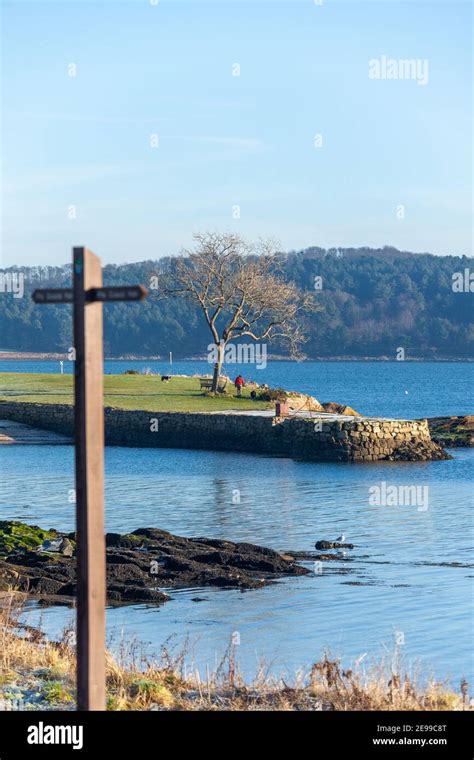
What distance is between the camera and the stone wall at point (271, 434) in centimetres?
4866

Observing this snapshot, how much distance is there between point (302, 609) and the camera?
19.4 metres

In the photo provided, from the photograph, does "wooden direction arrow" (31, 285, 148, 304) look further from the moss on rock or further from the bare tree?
the bare tree

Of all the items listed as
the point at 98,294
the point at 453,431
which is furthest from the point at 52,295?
the point at 453,431

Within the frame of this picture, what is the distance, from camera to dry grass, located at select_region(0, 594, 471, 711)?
1139 centimetres

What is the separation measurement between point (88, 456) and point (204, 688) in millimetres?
4445

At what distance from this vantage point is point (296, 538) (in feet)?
92.3

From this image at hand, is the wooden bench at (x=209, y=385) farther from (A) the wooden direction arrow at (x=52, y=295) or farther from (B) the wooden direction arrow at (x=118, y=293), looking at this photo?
(B) the wooden direction arrow at (x=118, y=293)

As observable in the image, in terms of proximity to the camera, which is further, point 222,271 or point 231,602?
point 222,271

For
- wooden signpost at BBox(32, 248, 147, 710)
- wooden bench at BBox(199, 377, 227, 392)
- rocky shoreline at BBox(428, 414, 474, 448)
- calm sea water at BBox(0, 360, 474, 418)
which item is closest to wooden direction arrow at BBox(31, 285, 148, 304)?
wooden signpost at BBox(32, 248, 147, 710)

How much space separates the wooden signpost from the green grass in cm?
4428
